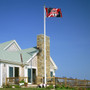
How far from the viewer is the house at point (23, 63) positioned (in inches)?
861

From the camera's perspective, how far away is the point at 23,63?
24.0 metres

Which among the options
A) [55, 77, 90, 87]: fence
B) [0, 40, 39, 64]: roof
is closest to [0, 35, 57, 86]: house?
[0, 40, 39, 64]: roof

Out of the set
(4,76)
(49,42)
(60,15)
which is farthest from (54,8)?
(4,76)

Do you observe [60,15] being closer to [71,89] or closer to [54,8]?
[54,8]

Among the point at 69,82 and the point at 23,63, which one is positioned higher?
the point at 23,63

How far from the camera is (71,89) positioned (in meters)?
18.9

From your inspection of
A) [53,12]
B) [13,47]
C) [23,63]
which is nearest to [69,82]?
[23,63]

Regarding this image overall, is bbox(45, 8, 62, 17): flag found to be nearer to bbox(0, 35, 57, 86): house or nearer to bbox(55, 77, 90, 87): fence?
bbox(0, 35, 57, 86): house

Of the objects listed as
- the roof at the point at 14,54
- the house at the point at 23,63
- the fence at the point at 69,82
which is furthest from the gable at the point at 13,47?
the fence at the point at 69,82

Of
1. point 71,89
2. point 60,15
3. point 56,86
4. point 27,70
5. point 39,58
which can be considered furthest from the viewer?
point 39,58

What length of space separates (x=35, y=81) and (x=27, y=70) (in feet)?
6.94

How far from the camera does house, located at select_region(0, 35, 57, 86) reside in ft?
71.7

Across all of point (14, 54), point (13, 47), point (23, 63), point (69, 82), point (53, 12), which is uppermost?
point (53, 12)

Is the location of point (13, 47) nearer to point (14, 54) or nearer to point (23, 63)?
point (14, 54)
